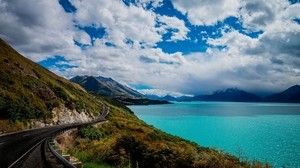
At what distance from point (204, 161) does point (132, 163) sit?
5310mm

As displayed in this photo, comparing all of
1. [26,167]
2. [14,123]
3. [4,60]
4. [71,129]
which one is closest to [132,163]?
[26,167]

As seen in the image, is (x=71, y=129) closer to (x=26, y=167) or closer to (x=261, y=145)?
(x=26, y=167)

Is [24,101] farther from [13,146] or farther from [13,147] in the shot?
[13,147]

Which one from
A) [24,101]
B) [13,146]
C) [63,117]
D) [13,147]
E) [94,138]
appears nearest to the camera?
[13,147]

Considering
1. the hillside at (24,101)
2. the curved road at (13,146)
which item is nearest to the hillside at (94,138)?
the hillside at (24,101)

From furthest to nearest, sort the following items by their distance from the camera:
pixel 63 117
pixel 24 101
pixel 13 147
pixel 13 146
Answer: pixel 63 117, pixel 24 101, pixel 13 146, pixel 13 147

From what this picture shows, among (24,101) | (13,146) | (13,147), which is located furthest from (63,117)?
(13,147)

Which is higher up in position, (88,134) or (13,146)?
(13,146)

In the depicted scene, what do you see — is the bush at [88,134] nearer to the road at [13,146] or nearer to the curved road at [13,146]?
the curved road at [13,146]

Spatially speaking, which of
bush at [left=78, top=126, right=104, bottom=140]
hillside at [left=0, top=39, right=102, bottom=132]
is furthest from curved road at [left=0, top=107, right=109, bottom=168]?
bush at [left=78, top=126, right=104, bottom=140]

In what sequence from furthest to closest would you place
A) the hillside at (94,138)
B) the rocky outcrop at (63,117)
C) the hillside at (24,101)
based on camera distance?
the rocky outcrop at (63,117)
the hillside at (24,101)
the hillside at (94,138)

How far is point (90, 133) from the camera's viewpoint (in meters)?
48.4

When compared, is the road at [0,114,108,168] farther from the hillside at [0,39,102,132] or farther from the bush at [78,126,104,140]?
the bush at [78,126,104,140]

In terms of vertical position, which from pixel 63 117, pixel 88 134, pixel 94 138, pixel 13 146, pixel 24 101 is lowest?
pixel 94 138
